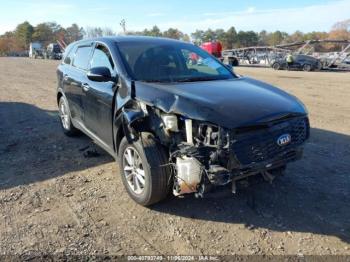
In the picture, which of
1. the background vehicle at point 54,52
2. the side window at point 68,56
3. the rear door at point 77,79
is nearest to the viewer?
the rear door at point 77,79

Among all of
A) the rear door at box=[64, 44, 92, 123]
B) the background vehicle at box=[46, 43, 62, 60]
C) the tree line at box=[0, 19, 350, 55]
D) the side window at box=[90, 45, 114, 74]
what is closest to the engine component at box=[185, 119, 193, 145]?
the side window at box=[90, 45, 114, 74]

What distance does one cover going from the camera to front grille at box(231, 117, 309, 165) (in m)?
3.76

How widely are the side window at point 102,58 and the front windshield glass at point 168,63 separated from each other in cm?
19

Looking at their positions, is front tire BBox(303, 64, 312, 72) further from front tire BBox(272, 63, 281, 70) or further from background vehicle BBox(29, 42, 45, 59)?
background vehicle BBox(29, 42, 45, 59)

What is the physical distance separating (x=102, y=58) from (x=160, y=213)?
234cm

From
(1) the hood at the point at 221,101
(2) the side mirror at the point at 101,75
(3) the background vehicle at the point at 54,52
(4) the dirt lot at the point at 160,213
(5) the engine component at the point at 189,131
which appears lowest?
(4) the dirt lot at the point at 160,213

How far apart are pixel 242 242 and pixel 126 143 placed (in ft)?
5.51

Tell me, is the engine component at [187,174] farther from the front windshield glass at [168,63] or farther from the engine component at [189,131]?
the front windshield glass at [168,63]

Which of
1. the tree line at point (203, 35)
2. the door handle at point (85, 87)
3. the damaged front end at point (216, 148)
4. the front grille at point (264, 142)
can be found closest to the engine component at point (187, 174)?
the damaged front end at point (216, 148)

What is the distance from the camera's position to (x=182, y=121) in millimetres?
3951

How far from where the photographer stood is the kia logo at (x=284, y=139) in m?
4.04

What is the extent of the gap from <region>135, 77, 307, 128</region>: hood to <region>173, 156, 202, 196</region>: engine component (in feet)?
1.44

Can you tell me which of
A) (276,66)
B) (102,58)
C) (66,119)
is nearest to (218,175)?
(102,58)

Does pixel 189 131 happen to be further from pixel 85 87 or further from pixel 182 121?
pixel 85 87
